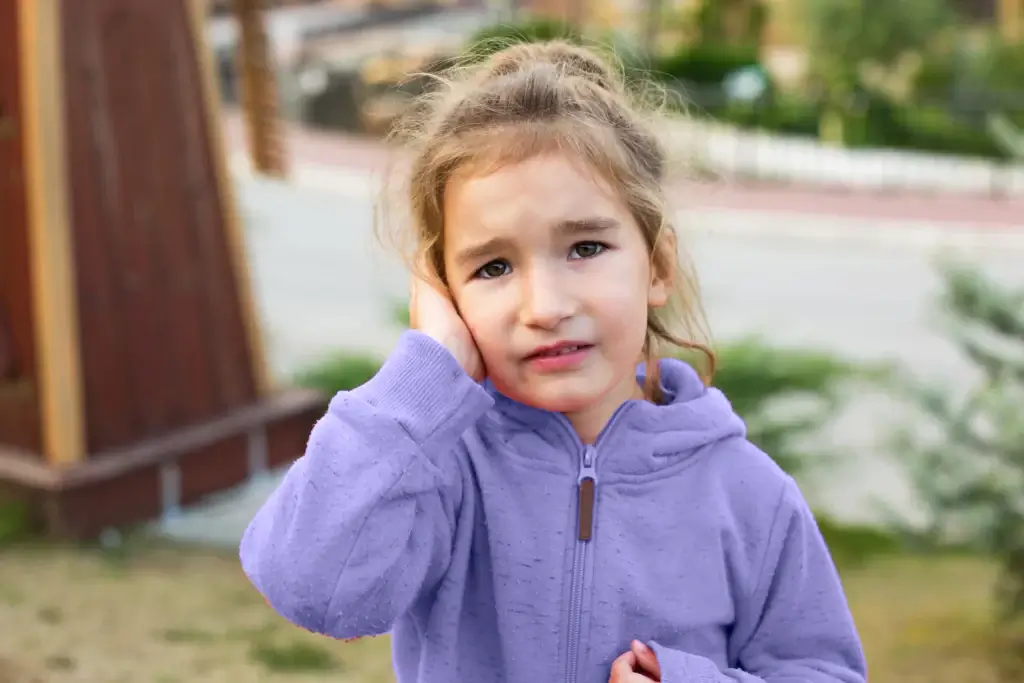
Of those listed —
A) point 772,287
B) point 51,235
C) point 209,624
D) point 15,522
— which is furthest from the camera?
point 772,287

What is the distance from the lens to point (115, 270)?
14.4 ft

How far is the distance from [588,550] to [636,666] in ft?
0.47

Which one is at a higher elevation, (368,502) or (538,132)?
(538,132)

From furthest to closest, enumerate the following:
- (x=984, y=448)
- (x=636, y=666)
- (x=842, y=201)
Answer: (x=842, y=201) < (x=984, y=448) < (x=636, y=666)

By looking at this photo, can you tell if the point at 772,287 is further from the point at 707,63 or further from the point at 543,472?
the point at 707,63

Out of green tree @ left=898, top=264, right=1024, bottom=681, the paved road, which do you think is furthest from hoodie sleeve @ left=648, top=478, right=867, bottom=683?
the paved road

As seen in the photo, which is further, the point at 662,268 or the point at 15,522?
the point at 15,522

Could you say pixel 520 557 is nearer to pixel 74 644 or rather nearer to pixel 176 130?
pixel 74 644

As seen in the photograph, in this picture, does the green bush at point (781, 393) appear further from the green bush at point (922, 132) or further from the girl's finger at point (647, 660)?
the green bush at point (922, 132)

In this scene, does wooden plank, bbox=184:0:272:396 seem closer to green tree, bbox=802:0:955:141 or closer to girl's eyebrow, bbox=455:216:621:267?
girl's eyebrow, bbox=455:216:621:267

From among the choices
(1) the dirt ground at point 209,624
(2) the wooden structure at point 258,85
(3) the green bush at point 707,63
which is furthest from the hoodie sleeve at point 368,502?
(3) the green bush at point 707,63

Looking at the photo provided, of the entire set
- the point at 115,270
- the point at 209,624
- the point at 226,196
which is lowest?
the point at 209,624

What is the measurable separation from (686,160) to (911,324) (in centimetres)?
687

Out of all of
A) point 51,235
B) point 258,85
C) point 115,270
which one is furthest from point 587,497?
point 258,85
